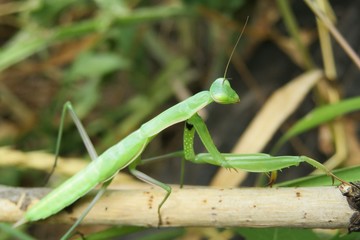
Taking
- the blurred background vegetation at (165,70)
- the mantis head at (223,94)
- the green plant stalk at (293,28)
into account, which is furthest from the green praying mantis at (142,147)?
the green plant stalk at (293,28)

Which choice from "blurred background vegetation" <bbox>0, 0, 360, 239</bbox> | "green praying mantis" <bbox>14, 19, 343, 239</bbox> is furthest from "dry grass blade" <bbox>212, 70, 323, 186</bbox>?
"green praying mantis" <bbox>14, 19, 343, 239</bbox>

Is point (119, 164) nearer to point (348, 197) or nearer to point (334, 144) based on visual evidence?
point (348, 197)

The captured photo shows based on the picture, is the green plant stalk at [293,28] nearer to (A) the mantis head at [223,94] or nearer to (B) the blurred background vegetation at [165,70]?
(B) the blurred background vegetation at [165,70]

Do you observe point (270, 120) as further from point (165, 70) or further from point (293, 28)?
point (165, 70)

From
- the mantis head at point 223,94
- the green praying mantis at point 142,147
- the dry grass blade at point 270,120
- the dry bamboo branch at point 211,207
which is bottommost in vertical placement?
the dry bamboo branch at point 211,207

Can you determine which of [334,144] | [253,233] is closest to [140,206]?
[253,233]

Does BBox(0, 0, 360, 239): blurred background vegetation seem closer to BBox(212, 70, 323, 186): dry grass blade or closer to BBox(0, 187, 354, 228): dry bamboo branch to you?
BBox(212, 70, 323, 186): dry grass blade

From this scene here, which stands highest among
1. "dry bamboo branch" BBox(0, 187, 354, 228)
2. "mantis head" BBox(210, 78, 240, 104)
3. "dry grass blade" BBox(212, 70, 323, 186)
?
"dry grass blade" BBox(212, 70, 323, 186)
